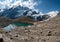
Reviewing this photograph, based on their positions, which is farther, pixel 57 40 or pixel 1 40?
pixel 57 40

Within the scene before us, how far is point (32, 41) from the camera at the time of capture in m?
20.0

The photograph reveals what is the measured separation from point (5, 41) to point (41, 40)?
6.49 meters

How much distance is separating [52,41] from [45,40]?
1.01 m

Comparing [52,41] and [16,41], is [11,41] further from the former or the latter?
[52,41]

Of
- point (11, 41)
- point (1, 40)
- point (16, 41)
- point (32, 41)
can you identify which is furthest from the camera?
point (32, 41)

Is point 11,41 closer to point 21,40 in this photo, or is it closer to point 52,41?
point 21,40

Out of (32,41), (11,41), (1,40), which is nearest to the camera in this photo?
(1,40)

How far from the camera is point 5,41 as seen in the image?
15844 mm

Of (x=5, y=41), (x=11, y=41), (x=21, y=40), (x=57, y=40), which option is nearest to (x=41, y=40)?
(x=57, y=40)

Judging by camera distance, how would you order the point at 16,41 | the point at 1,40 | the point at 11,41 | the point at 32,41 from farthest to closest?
the point at 32,41, the point at 16,41, the point at 11,41, the point at 1,40

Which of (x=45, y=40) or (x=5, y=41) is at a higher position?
(x=5, y=41)

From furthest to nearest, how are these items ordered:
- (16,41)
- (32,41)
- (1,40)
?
(32,41)
(16,41)
(1,40)

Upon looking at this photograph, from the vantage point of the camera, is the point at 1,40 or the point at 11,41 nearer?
the point at 1,40

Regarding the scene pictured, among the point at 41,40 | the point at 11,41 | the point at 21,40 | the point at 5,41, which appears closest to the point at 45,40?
the point at 41,40
